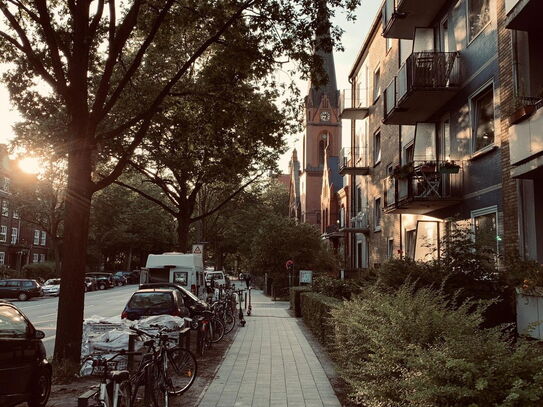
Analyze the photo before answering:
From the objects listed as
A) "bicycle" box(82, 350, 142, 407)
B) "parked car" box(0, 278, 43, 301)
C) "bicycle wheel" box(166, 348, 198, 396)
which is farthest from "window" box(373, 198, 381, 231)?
"parked car" box(0, 278, 43, 301)

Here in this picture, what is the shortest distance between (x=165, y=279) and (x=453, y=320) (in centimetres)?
1866

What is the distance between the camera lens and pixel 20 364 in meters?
6.95

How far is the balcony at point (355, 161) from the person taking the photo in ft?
89.4

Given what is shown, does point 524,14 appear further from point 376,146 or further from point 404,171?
point 376,146

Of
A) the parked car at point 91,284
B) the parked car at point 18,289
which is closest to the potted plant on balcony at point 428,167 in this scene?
the parked car at point 18,289

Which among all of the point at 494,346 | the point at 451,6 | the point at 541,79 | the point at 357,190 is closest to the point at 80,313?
the point at 494,346

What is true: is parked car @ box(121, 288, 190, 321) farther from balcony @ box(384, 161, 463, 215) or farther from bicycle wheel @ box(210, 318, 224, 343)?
balcony @ box(384, 161, 463, 215)

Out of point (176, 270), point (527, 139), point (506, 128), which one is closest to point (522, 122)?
point (527, 139)

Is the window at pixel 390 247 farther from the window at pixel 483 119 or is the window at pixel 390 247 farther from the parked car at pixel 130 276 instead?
the parked car at pixel 130 276

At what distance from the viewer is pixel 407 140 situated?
19781 millimetres

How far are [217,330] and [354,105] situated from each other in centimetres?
1807

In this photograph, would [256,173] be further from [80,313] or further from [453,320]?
[453,320]

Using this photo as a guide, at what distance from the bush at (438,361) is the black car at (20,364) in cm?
419

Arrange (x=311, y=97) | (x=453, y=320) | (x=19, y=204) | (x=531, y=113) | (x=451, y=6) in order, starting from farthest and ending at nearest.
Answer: (x=311, y=97) < (x=19, y=204) < (x=451, y=6) < (x=531, y=113) < (x=453, y=320)
